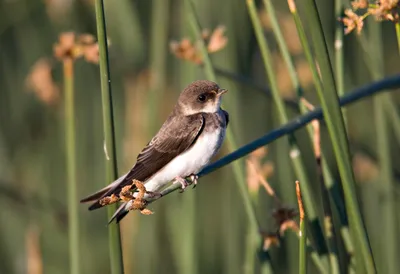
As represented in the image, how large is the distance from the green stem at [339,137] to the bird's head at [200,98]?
118 cm

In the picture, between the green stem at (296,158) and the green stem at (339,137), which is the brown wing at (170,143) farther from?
the green stem at (339,137)

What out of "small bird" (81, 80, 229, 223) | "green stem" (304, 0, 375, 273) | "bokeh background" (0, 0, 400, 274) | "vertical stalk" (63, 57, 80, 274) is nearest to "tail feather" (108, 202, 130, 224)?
"vertical stalk" (63, 57, 80, 274)

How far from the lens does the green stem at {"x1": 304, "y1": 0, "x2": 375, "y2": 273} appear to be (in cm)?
182

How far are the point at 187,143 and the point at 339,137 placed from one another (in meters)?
1.15

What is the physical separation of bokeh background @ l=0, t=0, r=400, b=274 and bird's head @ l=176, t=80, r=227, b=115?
38 centimetres

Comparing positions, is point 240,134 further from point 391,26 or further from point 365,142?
point 391,26

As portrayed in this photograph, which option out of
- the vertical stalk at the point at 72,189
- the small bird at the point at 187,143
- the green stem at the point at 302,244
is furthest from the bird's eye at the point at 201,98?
the green stem at the point at 302,244

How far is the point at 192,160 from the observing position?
2869mm

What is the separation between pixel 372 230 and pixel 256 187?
1158 millimetres

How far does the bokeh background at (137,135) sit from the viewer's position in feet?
12.2

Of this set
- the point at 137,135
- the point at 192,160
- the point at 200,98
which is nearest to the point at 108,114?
the point at 192,160

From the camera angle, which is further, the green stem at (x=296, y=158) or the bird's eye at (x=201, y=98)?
the bird's eye at (x=201, y=98)

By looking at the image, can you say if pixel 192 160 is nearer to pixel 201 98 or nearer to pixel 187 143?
pixel 187 143

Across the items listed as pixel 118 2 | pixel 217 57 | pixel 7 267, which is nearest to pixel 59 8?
pixel 118 2
